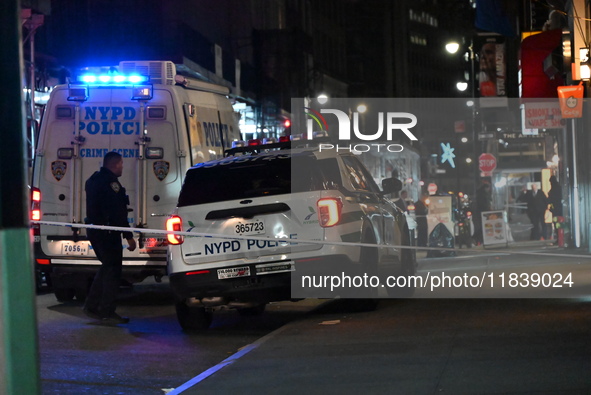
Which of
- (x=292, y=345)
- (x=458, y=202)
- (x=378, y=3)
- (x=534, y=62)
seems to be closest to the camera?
(x=292, y=345)

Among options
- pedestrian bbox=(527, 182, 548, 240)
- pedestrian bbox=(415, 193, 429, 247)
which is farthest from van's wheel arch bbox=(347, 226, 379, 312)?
pedestrian bbox=(527, 182, 548, 240)

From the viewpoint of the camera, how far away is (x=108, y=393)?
24.6 ft

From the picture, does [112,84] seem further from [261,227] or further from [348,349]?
[348,349]

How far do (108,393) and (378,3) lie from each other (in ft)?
499

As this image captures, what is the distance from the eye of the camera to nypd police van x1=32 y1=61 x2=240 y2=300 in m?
13.2

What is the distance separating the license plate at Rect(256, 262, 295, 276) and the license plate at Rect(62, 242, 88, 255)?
3706 millimetres

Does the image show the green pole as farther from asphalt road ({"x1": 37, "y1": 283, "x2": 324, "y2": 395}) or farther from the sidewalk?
asphalt road ({"x1": 37, "y1": 283, "x2": 324, "y2": 395})

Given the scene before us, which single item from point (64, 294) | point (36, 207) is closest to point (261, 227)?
point (36, 207)

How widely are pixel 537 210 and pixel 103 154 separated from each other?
57.7ft

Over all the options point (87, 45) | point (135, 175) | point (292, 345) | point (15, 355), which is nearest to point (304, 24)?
point (87, 45)

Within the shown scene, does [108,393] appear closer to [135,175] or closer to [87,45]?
[135,175]

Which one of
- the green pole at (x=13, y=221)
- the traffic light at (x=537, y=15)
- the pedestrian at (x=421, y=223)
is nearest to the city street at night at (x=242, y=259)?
the green pole at (x=13, y=221)

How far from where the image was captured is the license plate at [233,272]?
10281 mm

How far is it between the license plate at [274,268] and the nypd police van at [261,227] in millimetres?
10
